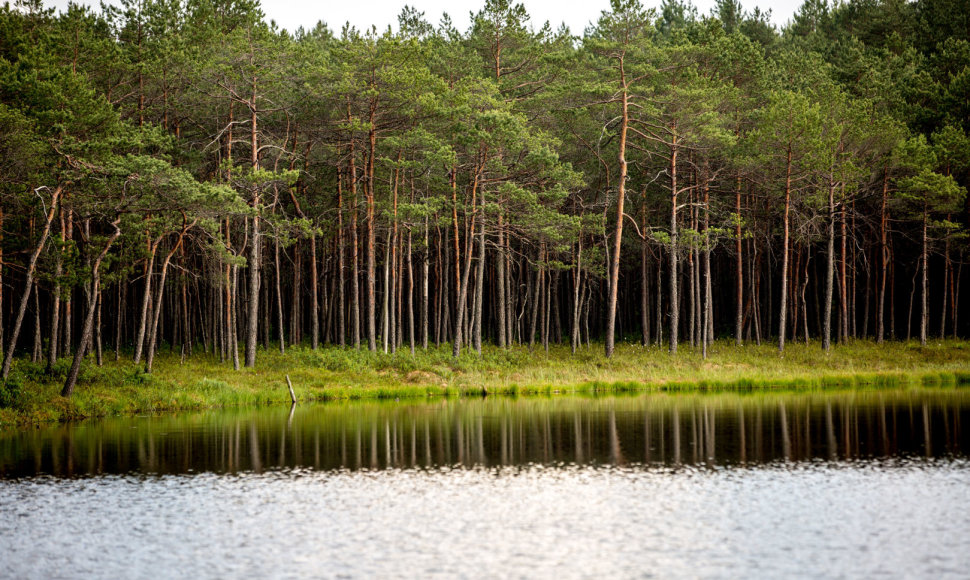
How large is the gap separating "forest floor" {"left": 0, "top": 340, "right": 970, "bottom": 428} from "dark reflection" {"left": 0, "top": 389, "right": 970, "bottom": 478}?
2.19 metres

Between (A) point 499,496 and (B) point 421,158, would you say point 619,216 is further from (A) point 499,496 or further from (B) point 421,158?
(A) point 499,496

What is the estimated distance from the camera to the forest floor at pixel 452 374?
34.5 metres

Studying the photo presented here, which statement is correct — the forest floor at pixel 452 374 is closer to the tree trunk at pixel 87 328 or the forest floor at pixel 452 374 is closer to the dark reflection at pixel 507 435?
the tree trunk at pixel 87 328

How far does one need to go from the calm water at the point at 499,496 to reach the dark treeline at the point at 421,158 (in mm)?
10454

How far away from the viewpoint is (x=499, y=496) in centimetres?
1817

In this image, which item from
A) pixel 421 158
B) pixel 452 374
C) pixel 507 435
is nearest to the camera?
pixel 507 435

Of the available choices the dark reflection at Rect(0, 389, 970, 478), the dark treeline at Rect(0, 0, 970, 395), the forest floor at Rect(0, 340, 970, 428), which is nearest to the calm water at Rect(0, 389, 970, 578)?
the dark reflection at Rect(0, 389, 970, 478)

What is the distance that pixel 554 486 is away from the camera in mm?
19078

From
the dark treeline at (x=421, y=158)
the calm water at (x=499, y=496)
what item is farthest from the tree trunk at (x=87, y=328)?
the calm water at (x=499, y=496)

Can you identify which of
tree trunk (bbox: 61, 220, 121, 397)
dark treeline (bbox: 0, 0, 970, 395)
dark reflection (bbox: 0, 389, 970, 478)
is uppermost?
dark treeline (bbox: 0, 0, 970, 395)

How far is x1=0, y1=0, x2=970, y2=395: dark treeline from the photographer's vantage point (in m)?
35.0

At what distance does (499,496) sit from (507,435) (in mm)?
8808

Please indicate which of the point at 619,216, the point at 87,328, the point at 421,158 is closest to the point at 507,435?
the point at 87,328

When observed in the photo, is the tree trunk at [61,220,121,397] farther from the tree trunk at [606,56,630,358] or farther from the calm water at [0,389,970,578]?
the tree trunk at [606,56,630,358]
